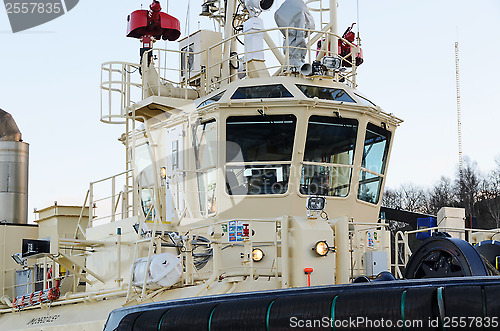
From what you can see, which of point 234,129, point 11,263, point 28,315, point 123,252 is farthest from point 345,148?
point 11,263

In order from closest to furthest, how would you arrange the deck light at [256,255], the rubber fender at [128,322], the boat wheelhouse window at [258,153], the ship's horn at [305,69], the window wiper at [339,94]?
the rubber fender at [128,322] → the deck light at [256,255] → the boat wheelhouse window at [258,153] → the window wiper at [339,94] → the ship's horn at [305,69]

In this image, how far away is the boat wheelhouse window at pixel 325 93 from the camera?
453 inches

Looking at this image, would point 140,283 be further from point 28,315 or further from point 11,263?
point 11,263

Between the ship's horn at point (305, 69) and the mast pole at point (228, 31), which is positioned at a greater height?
the mast pole at point (228, 31)

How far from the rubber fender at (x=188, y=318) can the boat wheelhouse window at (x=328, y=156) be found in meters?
4.75

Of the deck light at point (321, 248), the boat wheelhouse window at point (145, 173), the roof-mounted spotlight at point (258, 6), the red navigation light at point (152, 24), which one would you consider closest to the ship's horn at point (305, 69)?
the roof-mounted spotlight at point (258, 6)

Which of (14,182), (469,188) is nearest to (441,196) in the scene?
(469,188)

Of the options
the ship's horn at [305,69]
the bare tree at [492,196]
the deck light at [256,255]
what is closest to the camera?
the deck light at [256,255]

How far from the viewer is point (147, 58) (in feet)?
44.3

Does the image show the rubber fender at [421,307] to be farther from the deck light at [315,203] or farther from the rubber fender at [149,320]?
the deck light at [315,203]

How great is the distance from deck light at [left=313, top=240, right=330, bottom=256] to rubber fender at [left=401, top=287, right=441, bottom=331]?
3.83 m

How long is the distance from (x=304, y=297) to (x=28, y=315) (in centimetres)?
925

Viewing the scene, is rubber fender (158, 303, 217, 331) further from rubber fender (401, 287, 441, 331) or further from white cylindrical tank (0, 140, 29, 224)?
Result: white cylindrical tank (0, 140, 29, 224)

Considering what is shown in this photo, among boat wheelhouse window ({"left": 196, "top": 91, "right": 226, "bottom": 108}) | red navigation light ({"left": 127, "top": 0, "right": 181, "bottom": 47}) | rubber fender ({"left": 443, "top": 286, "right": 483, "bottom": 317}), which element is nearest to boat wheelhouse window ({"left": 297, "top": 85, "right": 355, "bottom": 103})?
boat wheelhouse window ({"left": 196, "top": 91, "right": 226, "bottom": 108})
